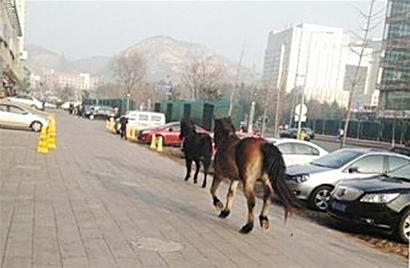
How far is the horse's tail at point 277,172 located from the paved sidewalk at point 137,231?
637 millimetres

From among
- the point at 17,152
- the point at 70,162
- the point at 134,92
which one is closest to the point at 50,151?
the point at 17,152

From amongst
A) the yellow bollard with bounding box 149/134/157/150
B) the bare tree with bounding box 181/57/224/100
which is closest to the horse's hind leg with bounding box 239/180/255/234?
the yellow bollard with bounding box 149/134/157/150

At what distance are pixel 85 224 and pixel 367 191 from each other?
551 cm

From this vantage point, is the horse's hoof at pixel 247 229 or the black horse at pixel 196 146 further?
the black horse at pixel 196 146

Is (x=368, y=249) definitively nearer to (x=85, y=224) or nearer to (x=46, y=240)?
(x=85, y=224)

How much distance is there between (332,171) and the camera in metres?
14.5

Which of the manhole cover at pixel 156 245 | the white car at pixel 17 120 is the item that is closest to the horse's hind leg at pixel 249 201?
the manhole cover at pixel 156 245

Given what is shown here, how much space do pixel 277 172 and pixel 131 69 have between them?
75.8 meters

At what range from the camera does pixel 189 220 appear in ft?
33.2

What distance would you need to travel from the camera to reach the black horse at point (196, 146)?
16.1m

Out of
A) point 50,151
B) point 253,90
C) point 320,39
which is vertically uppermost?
point 320,39

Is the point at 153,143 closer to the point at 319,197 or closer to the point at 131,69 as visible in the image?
the point at 319,197

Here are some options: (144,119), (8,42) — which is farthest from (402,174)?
(8,42)

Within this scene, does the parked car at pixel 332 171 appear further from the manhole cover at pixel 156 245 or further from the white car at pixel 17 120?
the white car at pixel 17 120
